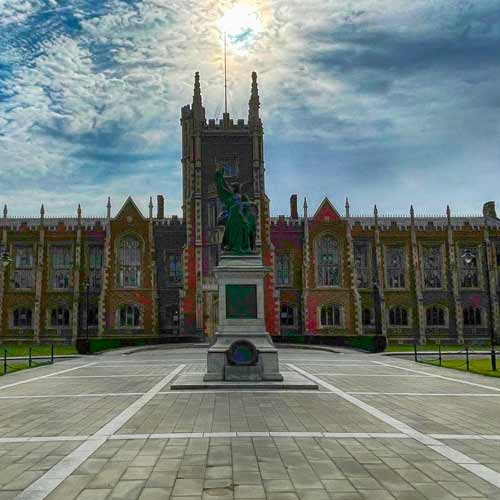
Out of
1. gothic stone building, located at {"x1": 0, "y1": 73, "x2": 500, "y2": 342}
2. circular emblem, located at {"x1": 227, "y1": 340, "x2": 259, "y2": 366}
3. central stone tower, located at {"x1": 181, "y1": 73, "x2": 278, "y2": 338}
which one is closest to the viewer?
circular emblem, located at {"x1": 227, "y1": 340, "x2": 259, "y2": 366}

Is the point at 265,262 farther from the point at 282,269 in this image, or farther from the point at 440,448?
the point at 440,448

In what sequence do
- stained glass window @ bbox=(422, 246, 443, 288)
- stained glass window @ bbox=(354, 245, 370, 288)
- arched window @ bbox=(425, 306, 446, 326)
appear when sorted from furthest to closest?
stained glass window @ bbox=(422, 246, 443, 288) < stained glass window @ bbox=(354, 245, 370, 288) < arched window @ bbox=(425, 306, 446, 326)

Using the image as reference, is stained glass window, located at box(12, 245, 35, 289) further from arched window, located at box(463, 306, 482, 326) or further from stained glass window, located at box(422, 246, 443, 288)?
arched window, located at box(463, 306, 482, 326)

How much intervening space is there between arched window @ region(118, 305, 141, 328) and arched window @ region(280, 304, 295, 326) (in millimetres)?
12776

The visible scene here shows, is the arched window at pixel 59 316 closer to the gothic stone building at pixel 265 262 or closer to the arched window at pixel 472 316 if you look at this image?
the gothic stone building at pixel 265 262

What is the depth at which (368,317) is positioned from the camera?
4806 centimetres

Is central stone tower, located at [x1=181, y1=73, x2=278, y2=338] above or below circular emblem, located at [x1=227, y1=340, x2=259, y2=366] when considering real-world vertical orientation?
above

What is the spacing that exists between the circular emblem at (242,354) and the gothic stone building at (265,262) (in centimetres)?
2919

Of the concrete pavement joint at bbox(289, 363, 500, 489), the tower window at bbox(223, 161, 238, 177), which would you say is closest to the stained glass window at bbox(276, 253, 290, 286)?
the tower window at bbox(223, 161, 238, 177)

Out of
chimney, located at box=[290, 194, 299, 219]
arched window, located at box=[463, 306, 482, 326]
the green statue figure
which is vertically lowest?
arched window, located at box=[463, 306, 482, 326]

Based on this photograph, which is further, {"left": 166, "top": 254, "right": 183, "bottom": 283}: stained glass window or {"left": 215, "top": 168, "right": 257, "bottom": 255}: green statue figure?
{"left": 166, "top": 254, "right": 183, "bottom": 283}: stained glass window

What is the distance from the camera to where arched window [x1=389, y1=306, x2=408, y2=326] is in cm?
4762

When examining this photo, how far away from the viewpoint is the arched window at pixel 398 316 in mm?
47625

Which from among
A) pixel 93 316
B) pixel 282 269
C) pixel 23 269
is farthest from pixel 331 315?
pixel 23 269
